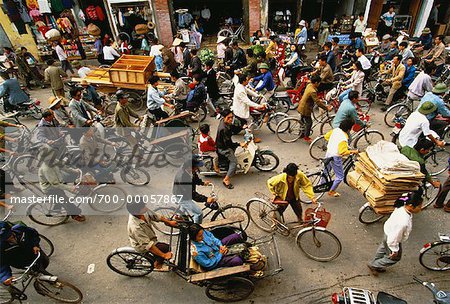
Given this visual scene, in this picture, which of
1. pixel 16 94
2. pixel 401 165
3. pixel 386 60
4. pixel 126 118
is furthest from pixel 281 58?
pixel 16 94

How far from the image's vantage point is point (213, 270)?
430cm

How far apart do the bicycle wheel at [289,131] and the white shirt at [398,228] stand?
437 cm

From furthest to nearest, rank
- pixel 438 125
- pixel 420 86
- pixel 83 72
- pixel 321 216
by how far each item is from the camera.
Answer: pixel 83 72 → pixel 420 86 → pixel 438 125 → pixel 321 216

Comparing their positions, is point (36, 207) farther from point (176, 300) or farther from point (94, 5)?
point (94, 5)

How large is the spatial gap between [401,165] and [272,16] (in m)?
14.0

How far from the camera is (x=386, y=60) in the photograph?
35.7 ft

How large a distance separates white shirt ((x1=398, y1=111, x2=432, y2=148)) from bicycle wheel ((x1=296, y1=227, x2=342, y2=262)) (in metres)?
2.70

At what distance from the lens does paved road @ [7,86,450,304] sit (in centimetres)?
480

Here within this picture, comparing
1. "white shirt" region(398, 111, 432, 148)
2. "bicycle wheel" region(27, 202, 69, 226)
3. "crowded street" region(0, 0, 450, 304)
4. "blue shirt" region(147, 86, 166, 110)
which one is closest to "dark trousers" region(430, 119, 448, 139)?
"crowded street" region(0, 0, 450, 304)

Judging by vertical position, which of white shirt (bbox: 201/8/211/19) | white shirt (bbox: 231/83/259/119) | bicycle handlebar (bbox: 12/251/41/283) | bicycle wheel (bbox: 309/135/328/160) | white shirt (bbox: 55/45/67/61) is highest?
white shirt (bbox: 201/8/211/19)

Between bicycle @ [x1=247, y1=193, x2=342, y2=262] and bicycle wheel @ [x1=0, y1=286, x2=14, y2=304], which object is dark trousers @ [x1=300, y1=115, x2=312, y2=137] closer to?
bicycle @ [x1=247, y1=193, x2=342, y2=262]

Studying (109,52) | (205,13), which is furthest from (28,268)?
(205,13)

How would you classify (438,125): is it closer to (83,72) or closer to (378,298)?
(378,298)

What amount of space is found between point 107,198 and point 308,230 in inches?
175
